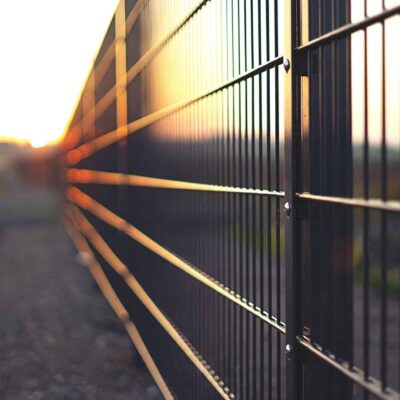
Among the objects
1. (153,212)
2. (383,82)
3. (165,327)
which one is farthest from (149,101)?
(383,82)

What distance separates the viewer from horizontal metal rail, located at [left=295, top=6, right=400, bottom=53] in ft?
5.35

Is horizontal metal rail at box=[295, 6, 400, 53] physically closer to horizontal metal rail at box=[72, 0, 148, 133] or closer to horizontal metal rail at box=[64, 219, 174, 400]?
horizontal metal rail at box=[64, 219, 174, 400]

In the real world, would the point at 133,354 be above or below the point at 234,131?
below

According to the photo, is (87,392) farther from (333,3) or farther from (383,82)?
(383,82)

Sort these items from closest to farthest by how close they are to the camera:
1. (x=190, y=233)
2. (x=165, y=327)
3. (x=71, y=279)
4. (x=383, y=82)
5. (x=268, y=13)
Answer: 1. (x=383, y=82)
2. (x=268, y=13)
3. (x=190, y=233)
4. (x=165, y=327)
5. (x=71, y=279)

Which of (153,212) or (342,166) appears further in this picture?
(153,212)

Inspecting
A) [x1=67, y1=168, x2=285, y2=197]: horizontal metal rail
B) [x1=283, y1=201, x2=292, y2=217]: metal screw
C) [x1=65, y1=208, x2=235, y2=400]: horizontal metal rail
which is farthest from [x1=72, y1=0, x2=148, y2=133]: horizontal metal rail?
[x1=283, y1=201, x2=292, y2=217]: metal screw

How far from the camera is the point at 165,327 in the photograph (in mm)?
4543

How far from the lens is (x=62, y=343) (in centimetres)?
711

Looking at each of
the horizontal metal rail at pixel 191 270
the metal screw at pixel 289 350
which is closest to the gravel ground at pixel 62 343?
the horizontal metal rail at pixel 191 270

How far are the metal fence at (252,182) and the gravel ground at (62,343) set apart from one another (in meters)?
0.33

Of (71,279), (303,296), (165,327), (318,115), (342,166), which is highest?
(318,115)

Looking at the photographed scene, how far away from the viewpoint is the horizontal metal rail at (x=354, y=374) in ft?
5.61

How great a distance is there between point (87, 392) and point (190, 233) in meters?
2.12
